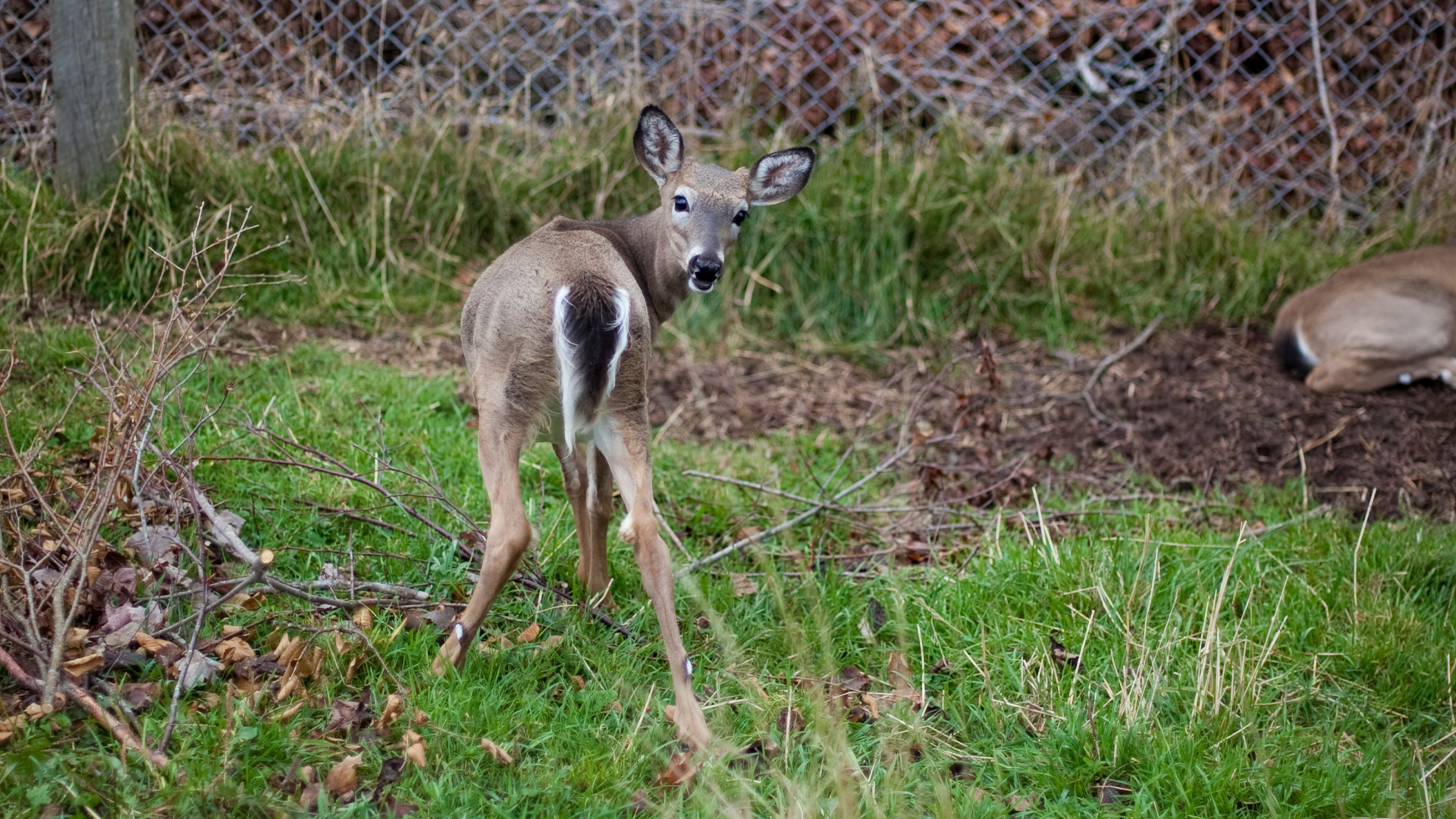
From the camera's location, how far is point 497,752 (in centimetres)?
291

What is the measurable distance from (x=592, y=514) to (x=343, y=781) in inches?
48.6

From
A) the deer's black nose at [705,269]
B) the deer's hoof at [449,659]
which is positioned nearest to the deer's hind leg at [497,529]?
the deer's hoof at [449,659]

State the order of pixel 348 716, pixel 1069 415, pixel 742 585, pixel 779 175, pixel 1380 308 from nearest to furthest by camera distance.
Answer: pixel 348 716 → pixel 742 585 → pixel 779 175 → pixel 1069 415 → pixel 1380 308

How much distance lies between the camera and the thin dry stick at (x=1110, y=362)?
5.98 meters

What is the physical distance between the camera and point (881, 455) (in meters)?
5.56

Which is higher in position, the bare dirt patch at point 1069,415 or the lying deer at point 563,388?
the lying deer at point 563,388

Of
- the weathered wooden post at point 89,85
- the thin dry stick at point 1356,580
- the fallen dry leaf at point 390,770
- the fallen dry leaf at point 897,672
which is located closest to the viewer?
the fallen dry leaf at point 390,770

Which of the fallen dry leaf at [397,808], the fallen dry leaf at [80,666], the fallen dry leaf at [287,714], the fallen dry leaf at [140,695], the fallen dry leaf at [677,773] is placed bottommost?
the fallen dry leaf at [677,773]

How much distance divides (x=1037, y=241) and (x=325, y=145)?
13.0 feet

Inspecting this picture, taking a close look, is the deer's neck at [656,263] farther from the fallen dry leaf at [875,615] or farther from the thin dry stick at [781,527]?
the fallen dry leaf at [875,615]

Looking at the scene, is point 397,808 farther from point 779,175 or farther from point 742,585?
point 779,175

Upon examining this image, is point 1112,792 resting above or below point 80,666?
below

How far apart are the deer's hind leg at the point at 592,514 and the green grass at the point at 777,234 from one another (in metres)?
2.70

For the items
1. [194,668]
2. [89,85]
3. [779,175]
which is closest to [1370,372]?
[779,175]
